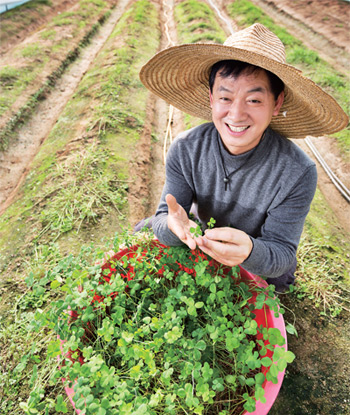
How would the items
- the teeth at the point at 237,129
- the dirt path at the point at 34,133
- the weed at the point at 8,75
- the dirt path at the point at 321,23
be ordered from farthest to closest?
the dirt path at the point at 321,23
the weed at the point at 8,75
the dirt path at the point at 34,133
the teeth at the point at 237,129

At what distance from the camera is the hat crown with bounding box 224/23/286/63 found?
1.23 metres

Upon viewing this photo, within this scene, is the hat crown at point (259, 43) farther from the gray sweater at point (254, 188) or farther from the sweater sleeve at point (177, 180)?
the sweater sleeve at point (177, 180)

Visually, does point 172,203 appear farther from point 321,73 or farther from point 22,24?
point 22,24

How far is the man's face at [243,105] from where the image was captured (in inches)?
52.3

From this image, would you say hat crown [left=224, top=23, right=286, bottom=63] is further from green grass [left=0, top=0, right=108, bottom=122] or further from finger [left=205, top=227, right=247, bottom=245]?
green grass [left=0, top=0, right=108, bottom=122]

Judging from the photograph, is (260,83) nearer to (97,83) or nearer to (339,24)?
(97,83)

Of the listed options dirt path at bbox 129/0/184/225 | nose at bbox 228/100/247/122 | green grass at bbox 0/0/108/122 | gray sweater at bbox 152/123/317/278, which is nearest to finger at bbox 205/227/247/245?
gray sweater at bbox 152/123/317/278

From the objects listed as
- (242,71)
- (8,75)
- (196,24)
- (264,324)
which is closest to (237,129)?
(242,71)

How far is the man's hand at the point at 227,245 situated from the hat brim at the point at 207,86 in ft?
2.34

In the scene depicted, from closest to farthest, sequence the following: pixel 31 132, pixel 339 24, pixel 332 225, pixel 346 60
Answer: pixel 332 225 → pixel 31 132 → pixel 346 60 → pixel 339 24

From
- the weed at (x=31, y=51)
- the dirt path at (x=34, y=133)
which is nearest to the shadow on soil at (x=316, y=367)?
the dirt path at (x=34, y=133)

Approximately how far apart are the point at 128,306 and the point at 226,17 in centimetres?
1098

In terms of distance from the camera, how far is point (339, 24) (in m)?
8.20

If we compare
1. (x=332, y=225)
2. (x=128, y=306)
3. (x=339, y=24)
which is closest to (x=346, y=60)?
(x=339, y=24)
